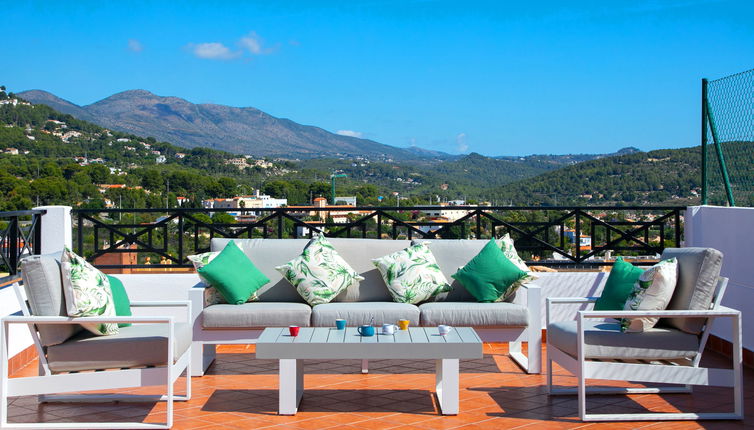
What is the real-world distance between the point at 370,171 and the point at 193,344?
23.7m

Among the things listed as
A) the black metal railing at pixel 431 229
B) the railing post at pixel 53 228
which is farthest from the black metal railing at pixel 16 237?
the black metal railing at pixel 431 229

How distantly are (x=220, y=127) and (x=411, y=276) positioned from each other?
61.3 metres

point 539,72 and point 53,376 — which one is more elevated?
point 539,72

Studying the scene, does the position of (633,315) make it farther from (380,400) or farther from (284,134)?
(284,134)

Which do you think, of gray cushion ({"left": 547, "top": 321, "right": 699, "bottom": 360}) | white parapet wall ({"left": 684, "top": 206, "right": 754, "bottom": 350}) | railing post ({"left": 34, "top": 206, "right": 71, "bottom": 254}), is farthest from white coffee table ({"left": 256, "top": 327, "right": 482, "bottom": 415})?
railing post ({"left": 34, "top": 206, "right": 71, "bottom": 254})

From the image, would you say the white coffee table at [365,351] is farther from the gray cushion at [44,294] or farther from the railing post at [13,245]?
the railing post at [13,245]

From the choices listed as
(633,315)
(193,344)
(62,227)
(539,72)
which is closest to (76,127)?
(539,72)

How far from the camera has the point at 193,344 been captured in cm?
468

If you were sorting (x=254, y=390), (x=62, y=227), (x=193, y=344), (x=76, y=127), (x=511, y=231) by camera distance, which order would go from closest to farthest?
(x=254, y=390)
(x=193, y=344)
(x=62, y=227)
(x=511, y=231)
(x=76, y=127)

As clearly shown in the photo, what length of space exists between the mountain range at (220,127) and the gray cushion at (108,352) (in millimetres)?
44528

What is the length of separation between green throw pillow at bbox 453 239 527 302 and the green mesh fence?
6.23 ft

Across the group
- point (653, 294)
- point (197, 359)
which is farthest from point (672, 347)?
point (197, 359)

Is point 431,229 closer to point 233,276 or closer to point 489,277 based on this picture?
point 489,277

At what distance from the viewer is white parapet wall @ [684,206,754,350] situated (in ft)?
16.2
